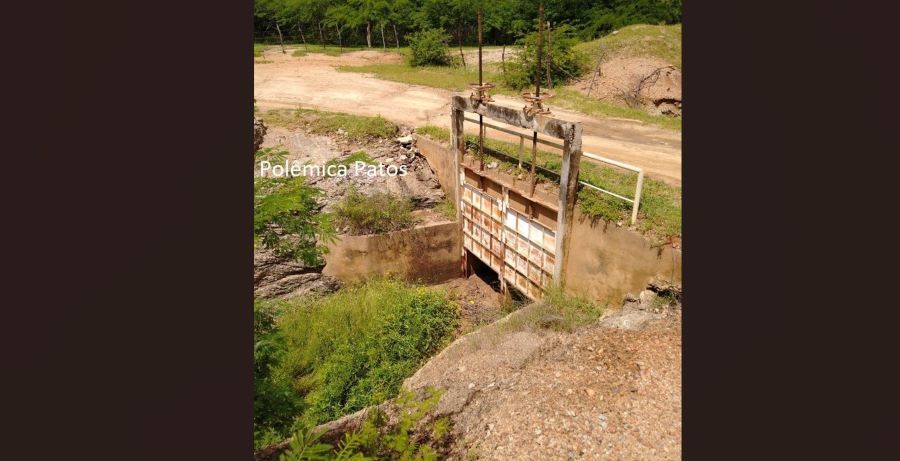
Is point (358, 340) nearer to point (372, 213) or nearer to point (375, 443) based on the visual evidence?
point (372, 213)

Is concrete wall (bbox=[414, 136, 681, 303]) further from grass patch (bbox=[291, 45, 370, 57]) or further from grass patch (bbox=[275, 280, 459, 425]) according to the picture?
grass patch (bbox=[291, 45, 370, 57])

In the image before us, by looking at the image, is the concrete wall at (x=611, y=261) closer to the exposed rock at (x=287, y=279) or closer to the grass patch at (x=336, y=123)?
the exposed rock at (x=287, y=279)

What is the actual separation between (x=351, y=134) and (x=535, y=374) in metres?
9.74

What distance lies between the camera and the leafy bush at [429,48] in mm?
23062

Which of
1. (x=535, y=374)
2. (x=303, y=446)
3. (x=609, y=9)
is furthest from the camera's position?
(x=609, y=9)

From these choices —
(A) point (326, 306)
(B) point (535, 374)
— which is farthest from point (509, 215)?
(B) point (535, 374)

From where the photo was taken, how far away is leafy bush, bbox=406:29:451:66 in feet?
75.7

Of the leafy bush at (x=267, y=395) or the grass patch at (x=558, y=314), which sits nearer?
the leafy bush at (x=267, y=395)

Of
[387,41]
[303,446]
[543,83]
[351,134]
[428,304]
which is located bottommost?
[428,304]

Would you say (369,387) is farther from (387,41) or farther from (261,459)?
(387,41)

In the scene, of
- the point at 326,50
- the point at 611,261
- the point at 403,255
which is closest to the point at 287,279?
the point at 403,255

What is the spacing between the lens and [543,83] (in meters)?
20.2

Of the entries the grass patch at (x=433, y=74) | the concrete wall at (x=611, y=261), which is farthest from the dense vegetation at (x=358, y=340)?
the grass patch at (x=433, y=74)

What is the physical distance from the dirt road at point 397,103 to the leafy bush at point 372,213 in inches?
104
